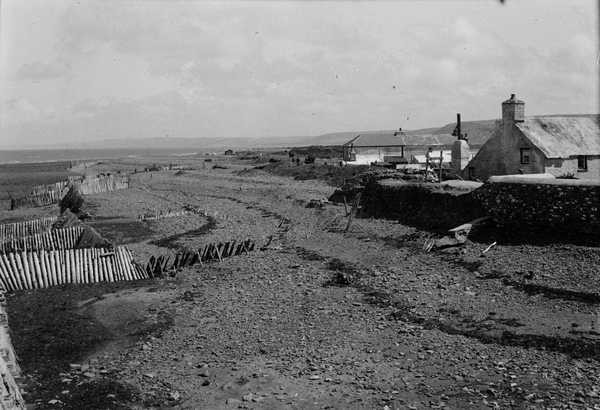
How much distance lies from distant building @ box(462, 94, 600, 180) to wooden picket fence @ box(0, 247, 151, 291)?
830 inches

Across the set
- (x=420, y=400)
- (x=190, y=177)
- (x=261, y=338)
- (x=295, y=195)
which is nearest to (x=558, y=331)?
(x=420, y=400)

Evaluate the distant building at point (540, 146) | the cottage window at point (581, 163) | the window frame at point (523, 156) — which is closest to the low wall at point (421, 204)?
the distant building at point (540, 146)

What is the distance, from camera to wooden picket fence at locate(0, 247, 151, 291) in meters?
18.4

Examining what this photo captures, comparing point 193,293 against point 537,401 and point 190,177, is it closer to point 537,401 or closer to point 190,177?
point 537,401

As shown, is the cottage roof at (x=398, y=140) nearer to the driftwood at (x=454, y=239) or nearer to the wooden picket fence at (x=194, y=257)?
the driftwood at (x=454, y=239)

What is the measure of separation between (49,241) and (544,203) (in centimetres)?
1876

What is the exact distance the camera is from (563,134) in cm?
3225

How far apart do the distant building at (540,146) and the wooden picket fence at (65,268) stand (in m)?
21.1

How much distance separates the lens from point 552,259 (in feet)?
60.5

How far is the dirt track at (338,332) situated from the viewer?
11.3m

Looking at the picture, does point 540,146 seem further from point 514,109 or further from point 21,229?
point 21,229

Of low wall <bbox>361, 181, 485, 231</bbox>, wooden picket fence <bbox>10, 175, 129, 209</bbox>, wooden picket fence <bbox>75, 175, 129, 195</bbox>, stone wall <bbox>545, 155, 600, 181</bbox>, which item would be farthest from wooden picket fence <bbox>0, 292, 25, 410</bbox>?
wooden picket fence <bbox>75, 175, 129, 195</bbox>

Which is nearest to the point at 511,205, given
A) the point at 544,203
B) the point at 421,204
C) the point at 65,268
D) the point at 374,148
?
the point at 544,203

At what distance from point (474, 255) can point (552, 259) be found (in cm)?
257
